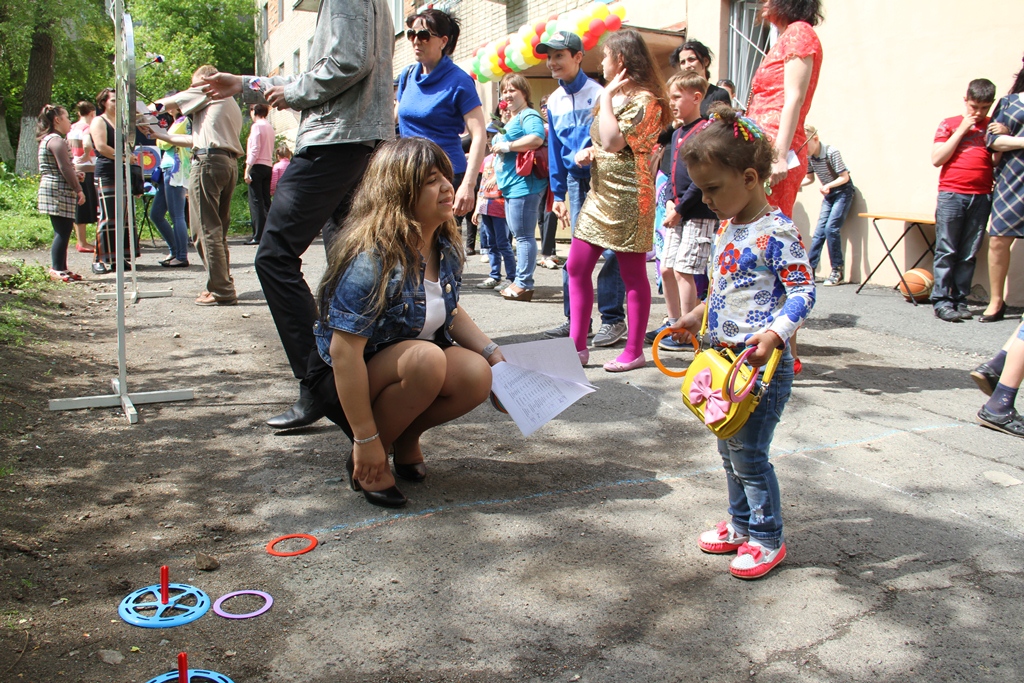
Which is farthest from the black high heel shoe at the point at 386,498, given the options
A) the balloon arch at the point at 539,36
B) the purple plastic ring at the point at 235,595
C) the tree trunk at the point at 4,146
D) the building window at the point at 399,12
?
the tree trunk at the point at 4,146

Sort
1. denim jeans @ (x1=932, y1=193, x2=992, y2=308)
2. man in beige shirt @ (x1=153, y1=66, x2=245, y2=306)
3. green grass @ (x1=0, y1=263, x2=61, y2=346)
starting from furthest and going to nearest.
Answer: man in beige shirt @ (x1=153, y1=66, x2=245, y2=306) → denim jeans @ (x1=932, y1=193, x2=992, y2=308) → green grass @ (x1=0, y1=263, x2=61, y2=346)

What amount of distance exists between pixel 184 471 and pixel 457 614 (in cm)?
165

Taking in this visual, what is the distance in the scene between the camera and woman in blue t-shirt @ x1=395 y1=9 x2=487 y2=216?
532cm

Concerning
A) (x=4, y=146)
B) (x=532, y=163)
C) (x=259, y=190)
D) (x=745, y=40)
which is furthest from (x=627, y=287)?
(x=4, y=146)

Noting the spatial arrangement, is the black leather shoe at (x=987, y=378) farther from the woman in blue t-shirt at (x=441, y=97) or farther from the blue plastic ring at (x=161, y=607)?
the blue plastic ring at (x=161, y=607)

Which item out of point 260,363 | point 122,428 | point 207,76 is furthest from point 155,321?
point 207,76

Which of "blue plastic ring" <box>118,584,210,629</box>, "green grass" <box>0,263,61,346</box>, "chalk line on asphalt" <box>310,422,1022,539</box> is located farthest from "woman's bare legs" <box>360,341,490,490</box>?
"green grass" <box>0,263,61,346</box>

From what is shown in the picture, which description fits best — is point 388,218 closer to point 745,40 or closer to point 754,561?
point 754,561

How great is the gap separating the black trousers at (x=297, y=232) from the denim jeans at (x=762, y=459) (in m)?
2.12

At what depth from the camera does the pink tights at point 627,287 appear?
17.4ft

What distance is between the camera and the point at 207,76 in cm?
401

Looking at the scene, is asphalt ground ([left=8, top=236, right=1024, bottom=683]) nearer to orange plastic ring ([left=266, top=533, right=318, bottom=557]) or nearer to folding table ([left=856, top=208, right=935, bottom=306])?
orange plastic ring ([left=266, top=533, right=318, bottom=557])

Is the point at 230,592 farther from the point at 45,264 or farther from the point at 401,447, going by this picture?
the point at 45,264

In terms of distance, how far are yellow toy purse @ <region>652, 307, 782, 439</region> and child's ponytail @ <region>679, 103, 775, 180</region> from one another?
609 mm
